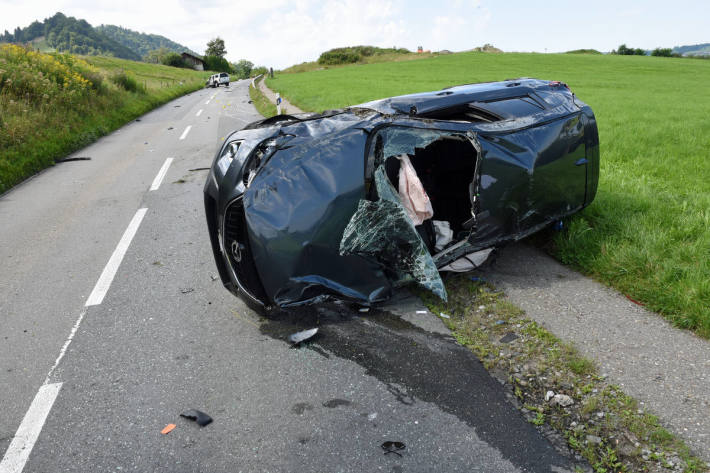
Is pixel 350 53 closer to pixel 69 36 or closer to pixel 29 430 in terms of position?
pixel 29 430

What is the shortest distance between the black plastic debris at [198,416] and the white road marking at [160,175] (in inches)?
232

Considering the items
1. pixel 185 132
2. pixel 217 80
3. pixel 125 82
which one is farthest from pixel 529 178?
pixel 217 80

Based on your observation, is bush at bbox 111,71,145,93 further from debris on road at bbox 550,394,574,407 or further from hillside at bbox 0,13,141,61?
hillside at bbox 0,13,141,61

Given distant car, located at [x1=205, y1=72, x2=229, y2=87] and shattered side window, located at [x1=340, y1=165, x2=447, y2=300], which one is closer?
shattered side window, located at [x1=340, y1=165, x2=447, y2=300]

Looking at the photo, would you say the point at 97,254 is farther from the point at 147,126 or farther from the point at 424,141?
the point at 147,126

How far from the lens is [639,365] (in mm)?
2953

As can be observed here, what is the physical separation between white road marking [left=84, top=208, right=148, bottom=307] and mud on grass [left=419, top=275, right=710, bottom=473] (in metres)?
3.09

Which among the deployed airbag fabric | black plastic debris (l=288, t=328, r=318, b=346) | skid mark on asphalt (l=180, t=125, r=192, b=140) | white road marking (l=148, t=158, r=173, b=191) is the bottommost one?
black plastic debris (l=288, t=328, r=318, b=346)

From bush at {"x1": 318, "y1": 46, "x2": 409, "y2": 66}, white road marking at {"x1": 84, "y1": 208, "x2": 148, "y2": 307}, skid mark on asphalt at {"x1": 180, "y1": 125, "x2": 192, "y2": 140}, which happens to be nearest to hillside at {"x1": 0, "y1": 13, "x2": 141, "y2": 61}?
bush at {"x1": 318, "y1": 46, "x2": 409, "y2": 66}

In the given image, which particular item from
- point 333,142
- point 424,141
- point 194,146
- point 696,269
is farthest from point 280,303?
point 194,146

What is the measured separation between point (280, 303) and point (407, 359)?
100 centimetres

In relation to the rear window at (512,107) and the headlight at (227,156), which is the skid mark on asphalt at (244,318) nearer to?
the headlight at (227,156)

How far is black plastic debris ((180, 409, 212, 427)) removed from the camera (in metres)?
2.71

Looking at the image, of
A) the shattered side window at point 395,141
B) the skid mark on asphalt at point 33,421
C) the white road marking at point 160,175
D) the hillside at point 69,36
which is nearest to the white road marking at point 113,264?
the skid mark on asphalt at point 33,421
